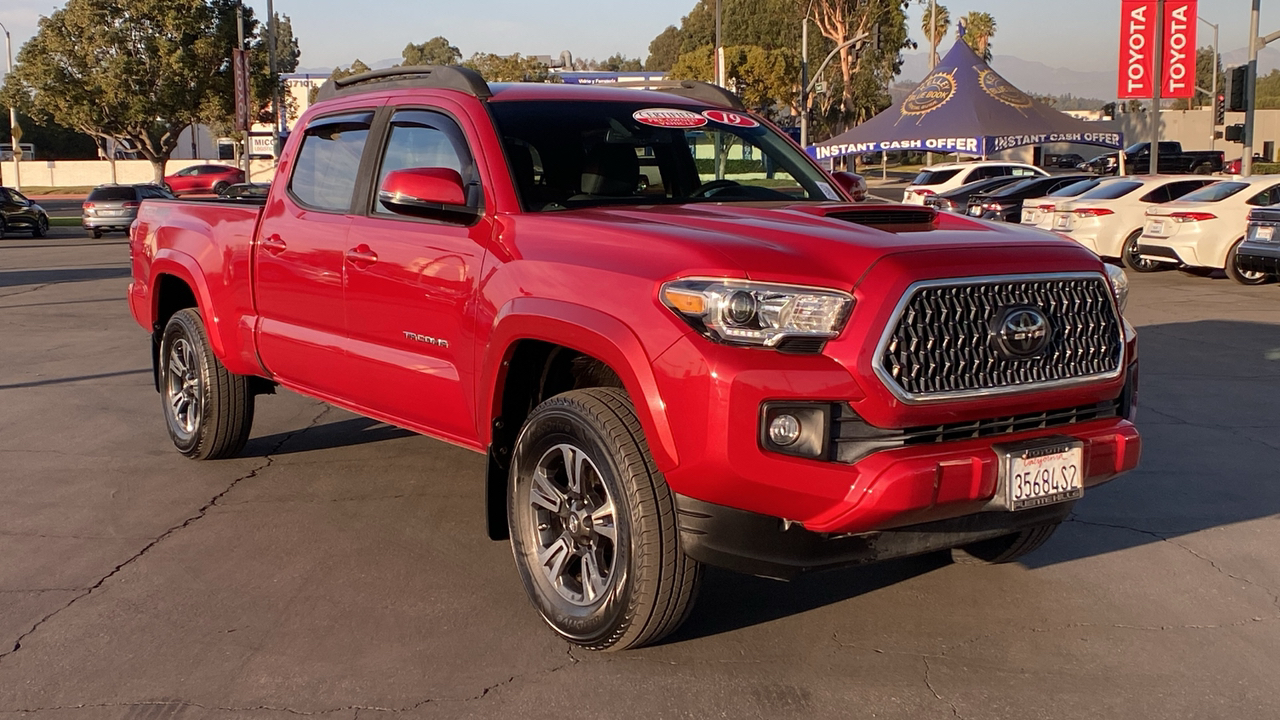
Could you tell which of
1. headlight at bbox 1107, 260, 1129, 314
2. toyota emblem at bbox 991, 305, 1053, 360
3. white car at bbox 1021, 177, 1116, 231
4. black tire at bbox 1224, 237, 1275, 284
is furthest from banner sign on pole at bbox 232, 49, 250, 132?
toyota emblem at bbox 991, 305, 1053, 360

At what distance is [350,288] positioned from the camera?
526 centimetres

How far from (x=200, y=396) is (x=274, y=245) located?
1303 mm

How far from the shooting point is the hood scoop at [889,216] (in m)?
4.19

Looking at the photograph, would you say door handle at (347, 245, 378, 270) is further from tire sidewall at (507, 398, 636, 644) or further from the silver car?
the silver car

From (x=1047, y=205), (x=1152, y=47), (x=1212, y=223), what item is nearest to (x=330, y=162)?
(x=1212, y=223)

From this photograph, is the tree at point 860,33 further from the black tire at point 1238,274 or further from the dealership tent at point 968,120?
the black tire at point 1238,274

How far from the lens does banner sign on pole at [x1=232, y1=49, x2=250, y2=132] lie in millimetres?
37750

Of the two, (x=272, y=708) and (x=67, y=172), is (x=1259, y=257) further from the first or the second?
(x=67, y=172)

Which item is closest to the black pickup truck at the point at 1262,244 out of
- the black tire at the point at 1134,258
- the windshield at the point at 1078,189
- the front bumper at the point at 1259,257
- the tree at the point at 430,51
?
the front bumper at the point at 1259,257

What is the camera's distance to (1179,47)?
2833cm

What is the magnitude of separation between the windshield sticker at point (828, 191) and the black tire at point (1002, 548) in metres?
1.63

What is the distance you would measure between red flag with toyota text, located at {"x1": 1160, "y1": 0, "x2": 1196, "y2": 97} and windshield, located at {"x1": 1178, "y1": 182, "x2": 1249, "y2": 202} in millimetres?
11737

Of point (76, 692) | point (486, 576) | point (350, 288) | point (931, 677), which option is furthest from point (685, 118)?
point (76, 692)

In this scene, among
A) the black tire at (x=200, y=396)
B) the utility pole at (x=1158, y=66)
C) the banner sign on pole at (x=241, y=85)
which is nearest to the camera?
the black tire at (x=200, y=396)
